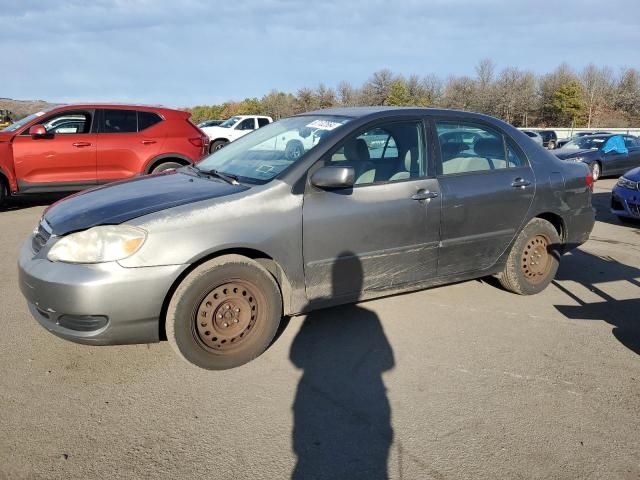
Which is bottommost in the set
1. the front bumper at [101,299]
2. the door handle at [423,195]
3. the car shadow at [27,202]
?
the car shadow at [27,202]

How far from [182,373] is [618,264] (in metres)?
5.19

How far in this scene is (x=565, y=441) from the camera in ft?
8.47

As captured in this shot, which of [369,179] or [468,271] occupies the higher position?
[369,179]

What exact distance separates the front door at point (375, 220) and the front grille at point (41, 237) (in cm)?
166

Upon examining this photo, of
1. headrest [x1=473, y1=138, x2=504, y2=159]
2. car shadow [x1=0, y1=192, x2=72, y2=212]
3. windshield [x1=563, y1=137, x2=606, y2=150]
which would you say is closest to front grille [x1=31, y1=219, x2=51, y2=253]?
headrest [x1=473, y1=138, x2=504, y2=159]

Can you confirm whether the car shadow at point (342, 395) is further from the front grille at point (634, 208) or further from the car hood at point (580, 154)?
the car hood at point (580, 154)

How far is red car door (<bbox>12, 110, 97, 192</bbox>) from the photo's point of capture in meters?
8.06

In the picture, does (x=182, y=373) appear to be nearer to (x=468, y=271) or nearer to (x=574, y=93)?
(x=468, y=271)

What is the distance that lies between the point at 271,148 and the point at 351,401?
2098 mm

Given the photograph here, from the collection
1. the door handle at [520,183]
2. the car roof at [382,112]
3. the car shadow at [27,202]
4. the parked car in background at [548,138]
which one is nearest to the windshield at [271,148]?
the car roof at [382,112]

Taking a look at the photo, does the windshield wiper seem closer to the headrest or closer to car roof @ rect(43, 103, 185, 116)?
the headrest

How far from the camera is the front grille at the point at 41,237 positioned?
3.15 meters

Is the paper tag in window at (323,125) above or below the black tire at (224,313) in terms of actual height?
above

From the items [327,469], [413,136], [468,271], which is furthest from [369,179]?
[327,469]
